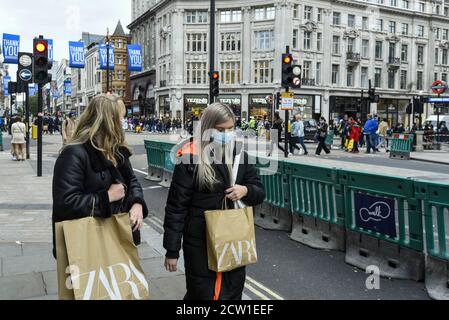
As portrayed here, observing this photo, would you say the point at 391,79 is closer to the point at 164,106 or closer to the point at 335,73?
the point at 335,73

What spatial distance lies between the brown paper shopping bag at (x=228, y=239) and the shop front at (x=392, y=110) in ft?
209

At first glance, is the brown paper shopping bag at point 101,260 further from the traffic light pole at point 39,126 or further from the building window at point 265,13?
the building window at point 265,13

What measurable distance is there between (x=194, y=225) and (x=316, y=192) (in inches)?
144

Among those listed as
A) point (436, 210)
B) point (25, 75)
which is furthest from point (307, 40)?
point (436, 210)

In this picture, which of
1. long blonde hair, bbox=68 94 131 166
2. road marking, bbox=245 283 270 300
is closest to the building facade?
road marking, bbox=245 283 270 300

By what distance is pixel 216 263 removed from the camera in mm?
2992

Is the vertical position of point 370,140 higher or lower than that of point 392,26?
lower

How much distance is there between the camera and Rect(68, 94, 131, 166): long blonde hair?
2.85 meters

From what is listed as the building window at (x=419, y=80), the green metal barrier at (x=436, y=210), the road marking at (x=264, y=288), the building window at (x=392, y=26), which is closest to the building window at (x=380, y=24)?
the building window at (x=392, y=26)

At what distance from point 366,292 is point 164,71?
60.4 m

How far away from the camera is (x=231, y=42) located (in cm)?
5775

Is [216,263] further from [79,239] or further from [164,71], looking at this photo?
[164,71]
